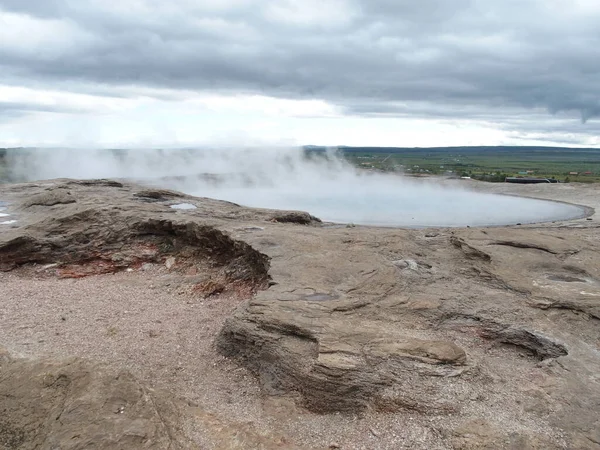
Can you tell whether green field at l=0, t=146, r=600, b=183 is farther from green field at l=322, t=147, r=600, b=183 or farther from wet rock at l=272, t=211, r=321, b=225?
wet rock at l=272, t=211, r=321, b=225

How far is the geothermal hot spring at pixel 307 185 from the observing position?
57.9 ft

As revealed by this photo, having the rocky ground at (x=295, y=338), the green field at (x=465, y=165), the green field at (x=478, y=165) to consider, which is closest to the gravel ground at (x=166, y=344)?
the rocky ground at (x=295, y=338)

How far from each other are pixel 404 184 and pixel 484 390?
A: 2239 cm

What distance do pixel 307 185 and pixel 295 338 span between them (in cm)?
1980

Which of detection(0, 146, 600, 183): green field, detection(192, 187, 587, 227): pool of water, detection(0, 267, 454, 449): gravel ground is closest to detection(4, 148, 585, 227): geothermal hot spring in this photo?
detection(192, 187, 587, 227): pool of water

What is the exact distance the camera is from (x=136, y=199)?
1297 centimetres

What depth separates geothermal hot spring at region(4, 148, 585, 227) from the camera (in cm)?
1766

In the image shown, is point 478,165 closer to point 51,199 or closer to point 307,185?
point 307,185

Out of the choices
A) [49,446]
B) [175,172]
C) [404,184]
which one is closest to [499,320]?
[49,446]

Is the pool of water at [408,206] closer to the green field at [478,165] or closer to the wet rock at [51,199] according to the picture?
the wet rock at [51,199]

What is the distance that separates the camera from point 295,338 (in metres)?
5.80

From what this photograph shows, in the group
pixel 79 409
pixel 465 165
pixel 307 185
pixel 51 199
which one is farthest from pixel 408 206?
pixel 465 165

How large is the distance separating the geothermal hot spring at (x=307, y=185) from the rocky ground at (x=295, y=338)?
754 cm

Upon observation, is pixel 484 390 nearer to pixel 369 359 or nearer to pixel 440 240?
pixel 369 359
